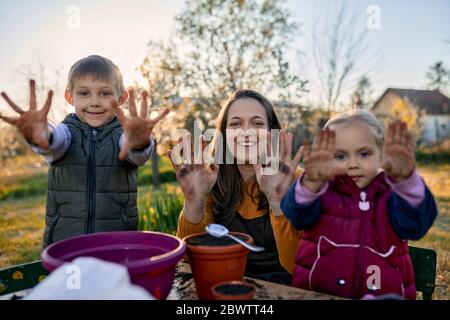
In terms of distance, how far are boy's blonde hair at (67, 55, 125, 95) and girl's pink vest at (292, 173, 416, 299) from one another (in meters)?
1.12

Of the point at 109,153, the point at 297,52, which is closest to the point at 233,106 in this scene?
the point at 109,153

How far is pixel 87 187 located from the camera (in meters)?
1.73

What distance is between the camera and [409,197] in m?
1.21

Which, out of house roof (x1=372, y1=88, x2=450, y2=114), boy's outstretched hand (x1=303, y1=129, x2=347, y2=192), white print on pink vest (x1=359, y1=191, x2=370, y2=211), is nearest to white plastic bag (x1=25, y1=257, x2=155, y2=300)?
boy's outstretched hand (x1=303, y1=129, x2=347, y2=192)

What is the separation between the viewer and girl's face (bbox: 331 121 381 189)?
1474 mm

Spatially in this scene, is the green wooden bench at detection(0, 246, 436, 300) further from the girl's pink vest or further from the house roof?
the house roof

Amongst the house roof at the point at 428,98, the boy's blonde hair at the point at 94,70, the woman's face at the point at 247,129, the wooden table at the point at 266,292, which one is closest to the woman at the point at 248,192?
the woman's face at the point at 247,129

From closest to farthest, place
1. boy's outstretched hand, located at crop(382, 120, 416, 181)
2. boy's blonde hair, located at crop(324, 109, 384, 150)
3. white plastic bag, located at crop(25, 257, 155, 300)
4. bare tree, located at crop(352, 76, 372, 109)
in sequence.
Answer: white plastic bag, located at crop(25, 257, 155, 300), boy's outstretched hand, located at crop(382, 120, 416, 181), boy's blonde hair, located at crop(324, 109, 384, 150), bare tree, located at crop(352, 76, 372, 109)

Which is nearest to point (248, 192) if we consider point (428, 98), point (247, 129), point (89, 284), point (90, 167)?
point (247, 129)

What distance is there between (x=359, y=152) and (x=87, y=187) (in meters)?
1.19

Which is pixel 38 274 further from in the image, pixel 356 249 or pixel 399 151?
pixel 399 151

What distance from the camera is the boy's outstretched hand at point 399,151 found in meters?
1.11

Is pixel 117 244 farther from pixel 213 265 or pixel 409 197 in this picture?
pixel 409 197
